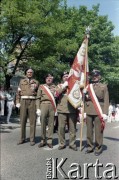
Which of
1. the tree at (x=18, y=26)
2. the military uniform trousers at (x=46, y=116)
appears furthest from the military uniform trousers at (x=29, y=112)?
the tree at (x=18, y=26)

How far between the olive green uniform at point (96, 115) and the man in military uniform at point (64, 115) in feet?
1.28

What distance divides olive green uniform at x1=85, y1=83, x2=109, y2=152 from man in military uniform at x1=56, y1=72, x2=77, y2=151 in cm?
39

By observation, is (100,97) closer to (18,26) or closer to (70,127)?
(70,127)

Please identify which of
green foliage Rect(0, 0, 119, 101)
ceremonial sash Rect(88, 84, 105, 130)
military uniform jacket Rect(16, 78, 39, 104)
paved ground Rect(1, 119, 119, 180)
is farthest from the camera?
green foliage Rect(0, 0, 119, 101)

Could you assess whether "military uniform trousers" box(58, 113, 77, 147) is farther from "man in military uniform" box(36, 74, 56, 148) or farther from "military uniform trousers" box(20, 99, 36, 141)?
"military uniform trousers" box(20, 99, 36, 141)

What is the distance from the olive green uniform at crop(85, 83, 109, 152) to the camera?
7.34 m

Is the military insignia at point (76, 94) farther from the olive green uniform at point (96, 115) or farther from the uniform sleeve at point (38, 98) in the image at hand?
the uniform sleeve at point (38, 98)

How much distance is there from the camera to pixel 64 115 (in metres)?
7.81

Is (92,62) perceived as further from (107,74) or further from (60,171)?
(60,171)

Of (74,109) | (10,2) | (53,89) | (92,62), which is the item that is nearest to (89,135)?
(74,109)

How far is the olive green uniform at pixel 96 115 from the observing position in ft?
24.1

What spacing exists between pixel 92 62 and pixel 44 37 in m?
12.6

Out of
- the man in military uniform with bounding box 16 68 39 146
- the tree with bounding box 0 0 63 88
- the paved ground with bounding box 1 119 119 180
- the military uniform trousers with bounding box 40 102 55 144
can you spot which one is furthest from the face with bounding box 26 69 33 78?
the tree with bounding box 0 0 63 88

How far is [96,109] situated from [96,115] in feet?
0.48
